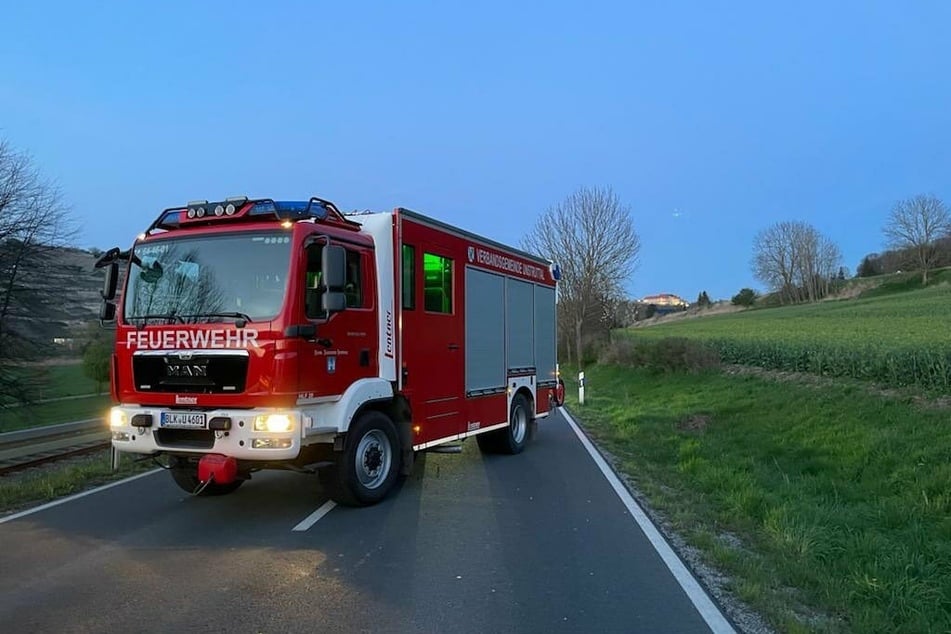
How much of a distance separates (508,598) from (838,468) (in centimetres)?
Answer: 720

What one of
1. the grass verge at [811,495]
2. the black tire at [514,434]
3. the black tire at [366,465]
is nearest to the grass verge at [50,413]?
the black tire at [514,434]

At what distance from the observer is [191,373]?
666cm

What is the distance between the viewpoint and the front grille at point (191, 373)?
6.48m

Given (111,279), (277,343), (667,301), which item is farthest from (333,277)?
(667,301)

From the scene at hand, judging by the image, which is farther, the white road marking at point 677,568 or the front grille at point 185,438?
the front grille at point 185,438

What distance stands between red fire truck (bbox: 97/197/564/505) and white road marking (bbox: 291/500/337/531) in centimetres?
23

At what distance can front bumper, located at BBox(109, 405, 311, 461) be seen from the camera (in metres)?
6.34

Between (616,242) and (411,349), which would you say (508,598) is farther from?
(616,242)

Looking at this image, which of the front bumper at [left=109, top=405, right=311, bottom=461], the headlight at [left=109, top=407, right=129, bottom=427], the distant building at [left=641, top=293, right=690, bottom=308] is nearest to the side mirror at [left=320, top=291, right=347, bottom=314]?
the front bumper at [left=109, top=405, right=311, bottom=461]

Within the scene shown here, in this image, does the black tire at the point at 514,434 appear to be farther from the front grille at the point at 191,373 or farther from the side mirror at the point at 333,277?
the front grille at the point at 191,373

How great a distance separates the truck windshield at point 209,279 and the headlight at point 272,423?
92 cm

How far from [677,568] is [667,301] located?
391 ft

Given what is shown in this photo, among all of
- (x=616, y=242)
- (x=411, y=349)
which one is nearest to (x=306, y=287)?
(x=411, y=349)

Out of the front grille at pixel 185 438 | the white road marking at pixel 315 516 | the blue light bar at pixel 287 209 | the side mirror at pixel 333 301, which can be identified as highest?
the blue light bar at pixel 287 209
